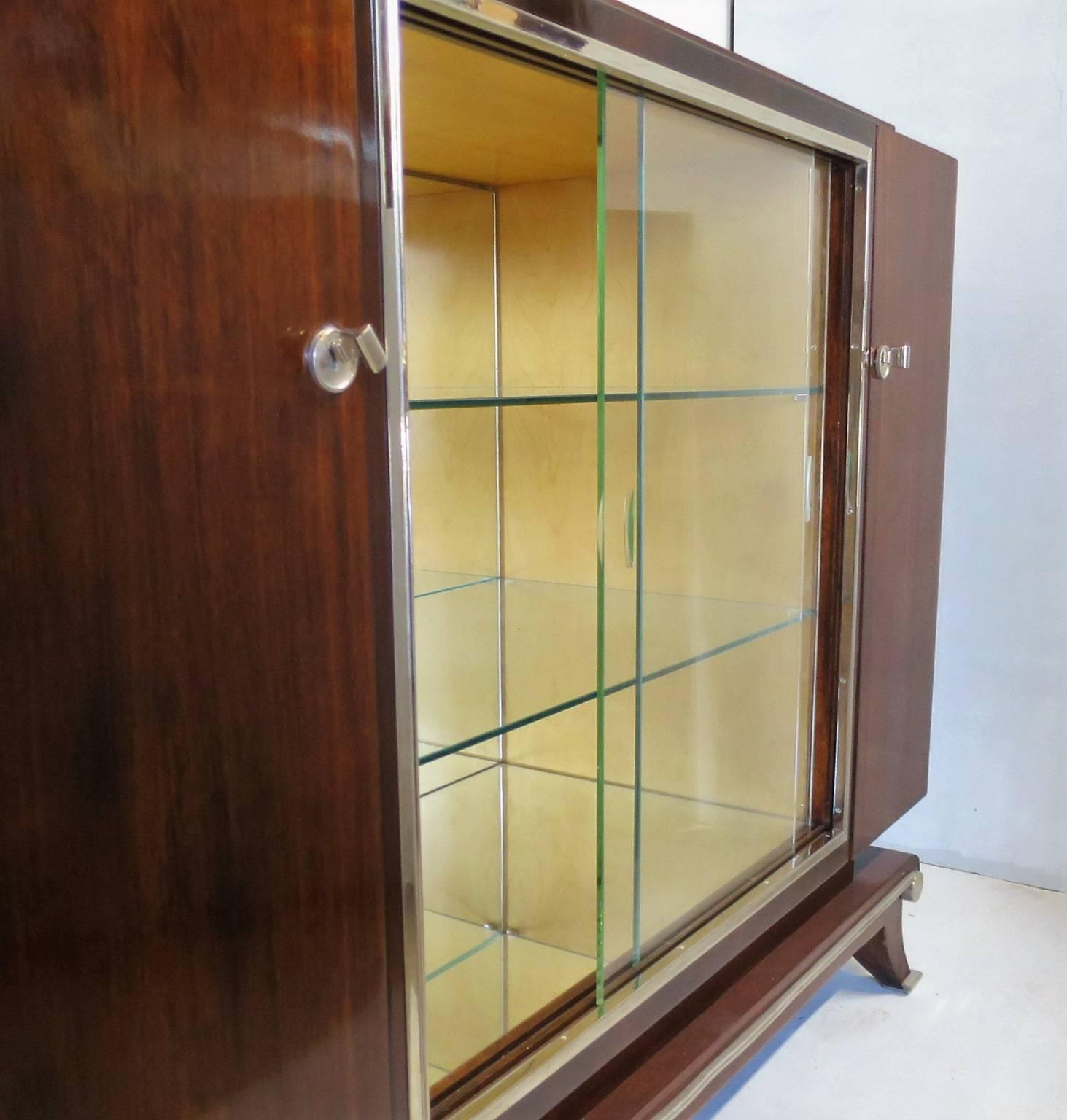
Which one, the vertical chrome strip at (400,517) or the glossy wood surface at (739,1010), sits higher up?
the vertical chrome strip at (400,517)

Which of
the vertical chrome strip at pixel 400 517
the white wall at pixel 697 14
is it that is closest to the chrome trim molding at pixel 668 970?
the vertical chrome strip at pixel 400 517

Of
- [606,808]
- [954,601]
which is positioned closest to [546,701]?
[606,808]

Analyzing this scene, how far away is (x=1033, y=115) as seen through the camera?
5.98 ft

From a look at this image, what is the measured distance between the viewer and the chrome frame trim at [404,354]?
656 millimetres

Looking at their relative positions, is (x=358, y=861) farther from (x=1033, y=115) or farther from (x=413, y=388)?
(x=1033, y=115)

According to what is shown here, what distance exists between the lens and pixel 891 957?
61.8 inches

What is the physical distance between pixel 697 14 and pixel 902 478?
848mm

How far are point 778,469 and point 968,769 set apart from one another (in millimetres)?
1010

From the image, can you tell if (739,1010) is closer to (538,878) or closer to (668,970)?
(668,970)

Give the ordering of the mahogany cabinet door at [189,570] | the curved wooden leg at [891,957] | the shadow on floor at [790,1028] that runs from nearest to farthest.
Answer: the mahogany cabinet door at [189,570] → the shadow on floor at [790,1028] → the curved wooden leg at [891,957]

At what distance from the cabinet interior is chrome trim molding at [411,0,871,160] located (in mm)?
27

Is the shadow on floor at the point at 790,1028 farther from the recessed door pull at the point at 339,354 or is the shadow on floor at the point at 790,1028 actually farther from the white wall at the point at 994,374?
the recessed door pull at the point at 339,354

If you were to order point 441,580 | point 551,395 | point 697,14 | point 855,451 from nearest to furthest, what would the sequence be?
point 551,395
point 855,451
point 441,580
point 697,14

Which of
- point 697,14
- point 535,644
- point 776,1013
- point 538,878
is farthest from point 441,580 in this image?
point 697,14
